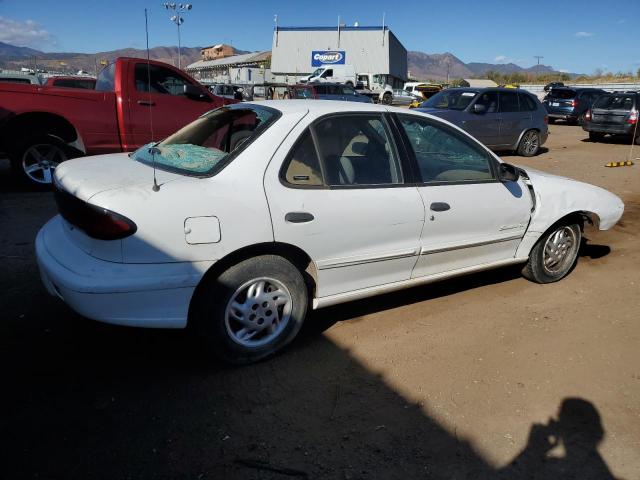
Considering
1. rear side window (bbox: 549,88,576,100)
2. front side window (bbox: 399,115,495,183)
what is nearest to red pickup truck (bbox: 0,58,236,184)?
front side window (bbox: 399,115,495,183)

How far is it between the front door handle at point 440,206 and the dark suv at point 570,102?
2228 cm

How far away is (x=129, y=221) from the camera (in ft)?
8.23

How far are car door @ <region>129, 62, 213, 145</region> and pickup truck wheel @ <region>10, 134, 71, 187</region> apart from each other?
1024mm

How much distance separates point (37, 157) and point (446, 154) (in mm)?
5761

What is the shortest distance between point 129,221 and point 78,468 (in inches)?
45.4

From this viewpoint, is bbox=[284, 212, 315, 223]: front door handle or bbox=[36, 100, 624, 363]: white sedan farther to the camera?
bbox=[284, 212, 315, 223]: front door handle

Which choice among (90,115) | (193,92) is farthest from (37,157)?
(193,92)

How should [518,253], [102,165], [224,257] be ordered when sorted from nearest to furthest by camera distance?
[224,257] → [102,165] → [518,253]

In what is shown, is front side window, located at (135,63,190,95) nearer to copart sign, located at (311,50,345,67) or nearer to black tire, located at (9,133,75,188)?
black tire, located at (9,133,75,188)

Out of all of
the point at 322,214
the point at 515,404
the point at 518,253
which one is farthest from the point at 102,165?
the point at 518,253

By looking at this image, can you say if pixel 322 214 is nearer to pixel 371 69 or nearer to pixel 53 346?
pixel 53 346

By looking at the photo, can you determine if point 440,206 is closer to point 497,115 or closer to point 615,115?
point 497,115

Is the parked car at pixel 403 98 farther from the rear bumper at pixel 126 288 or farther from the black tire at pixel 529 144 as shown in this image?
the rear bumper at pixel 126 288

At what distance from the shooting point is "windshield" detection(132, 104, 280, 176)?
2.98 metres
